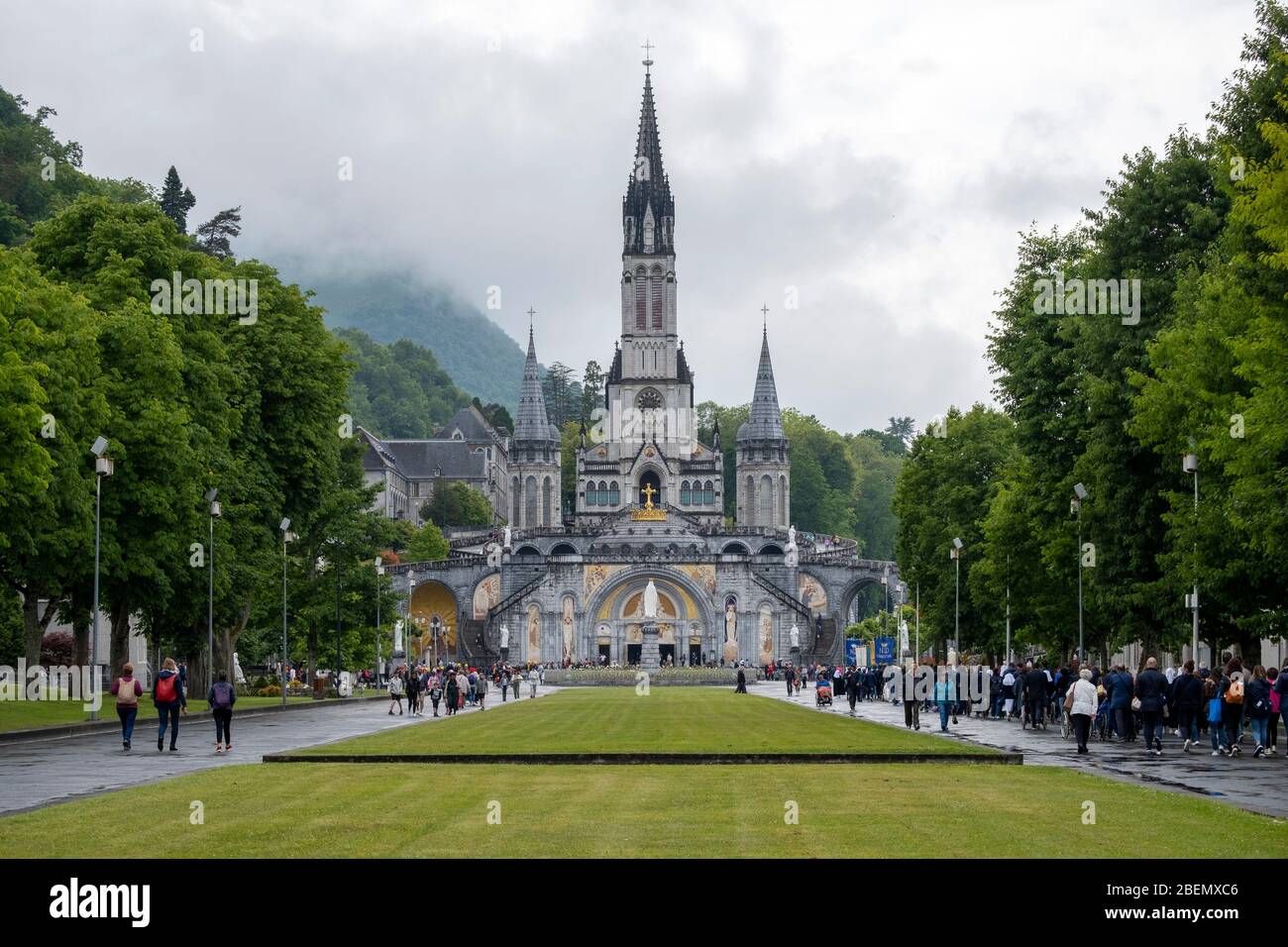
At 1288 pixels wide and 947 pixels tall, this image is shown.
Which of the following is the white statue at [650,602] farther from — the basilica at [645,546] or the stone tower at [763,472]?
the stone tower at [763,472]

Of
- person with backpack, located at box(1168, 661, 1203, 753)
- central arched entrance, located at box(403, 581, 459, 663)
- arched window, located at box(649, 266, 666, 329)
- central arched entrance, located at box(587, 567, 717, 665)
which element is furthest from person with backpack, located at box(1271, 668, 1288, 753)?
arched window, located at box(649, 266, 666, 329)

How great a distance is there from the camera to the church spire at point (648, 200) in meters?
189

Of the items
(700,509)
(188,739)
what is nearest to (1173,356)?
(188,739)

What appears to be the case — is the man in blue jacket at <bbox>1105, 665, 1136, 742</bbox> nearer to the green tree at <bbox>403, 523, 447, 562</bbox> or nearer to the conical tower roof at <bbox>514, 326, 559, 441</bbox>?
the green tree at <bbox>403, 523, 447, 562</bbox>

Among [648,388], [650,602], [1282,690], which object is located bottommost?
[1282,690]

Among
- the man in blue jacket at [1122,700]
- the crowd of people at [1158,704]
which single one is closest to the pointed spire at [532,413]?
the crowd of people at [1158,704]

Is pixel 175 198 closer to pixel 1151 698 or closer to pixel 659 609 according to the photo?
pixel 659 609

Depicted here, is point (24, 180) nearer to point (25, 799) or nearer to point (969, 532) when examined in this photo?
point (969, 532)

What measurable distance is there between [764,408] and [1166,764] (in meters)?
157

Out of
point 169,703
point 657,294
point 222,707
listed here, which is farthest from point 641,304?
point 222,707

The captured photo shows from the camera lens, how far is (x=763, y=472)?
608 ft

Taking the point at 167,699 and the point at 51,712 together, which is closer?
the point at 167,699

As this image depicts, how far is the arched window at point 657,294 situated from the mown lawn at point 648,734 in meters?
132
